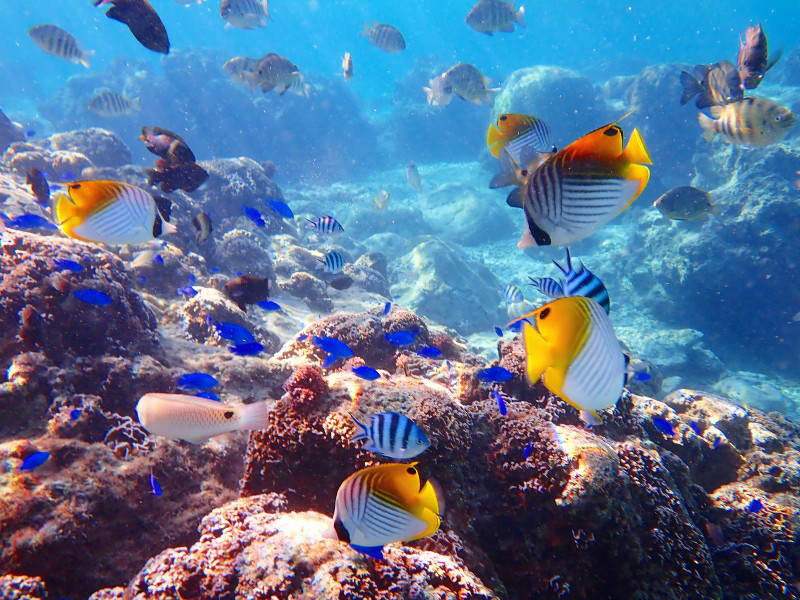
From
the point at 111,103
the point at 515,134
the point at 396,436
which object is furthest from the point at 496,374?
the point at 111,103

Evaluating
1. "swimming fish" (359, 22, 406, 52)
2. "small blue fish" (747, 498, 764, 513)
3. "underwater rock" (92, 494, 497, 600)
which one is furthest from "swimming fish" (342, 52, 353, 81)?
"small blue fish" (747, 498, 764, 513)

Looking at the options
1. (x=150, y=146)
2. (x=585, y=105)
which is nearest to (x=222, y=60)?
(x=585, y=105)

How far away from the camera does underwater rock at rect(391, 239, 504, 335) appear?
11.6 meters

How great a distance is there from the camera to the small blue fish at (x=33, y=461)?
8.75 ft

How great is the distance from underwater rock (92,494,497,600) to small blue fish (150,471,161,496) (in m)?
0.71

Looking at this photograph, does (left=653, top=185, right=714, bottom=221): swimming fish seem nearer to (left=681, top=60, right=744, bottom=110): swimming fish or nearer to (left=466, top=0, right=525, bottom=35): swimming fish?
(left=681, top=60, right=744, bottom=110): swimming fish

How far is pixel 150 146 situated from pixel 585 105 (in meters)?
20.8

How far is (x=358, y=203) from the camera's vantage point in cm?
1873

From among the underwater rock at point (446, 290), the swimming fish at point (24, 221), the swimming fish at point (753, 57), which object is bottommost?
the swimming fish at point (24, 221)

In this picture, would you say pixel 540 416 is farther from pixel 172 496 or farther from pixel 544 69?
pixel 544 69

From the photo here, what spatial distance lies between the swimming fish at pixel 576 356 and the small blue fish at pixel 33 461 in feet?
11.4

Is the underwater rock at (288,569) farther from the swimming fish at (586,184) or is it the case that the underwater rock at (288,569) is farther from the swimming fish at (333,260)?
the swimming fish at (333,260)

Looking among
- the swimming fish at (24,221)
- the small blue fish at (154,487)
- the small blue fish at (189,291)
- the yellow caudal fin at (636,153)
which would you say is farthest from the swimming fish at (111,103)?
the yellow caudal fin at (636,153)

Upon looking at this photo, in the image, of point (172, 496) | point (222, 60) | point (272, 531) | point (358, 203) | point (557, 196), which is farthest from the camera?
point (222, 60)
